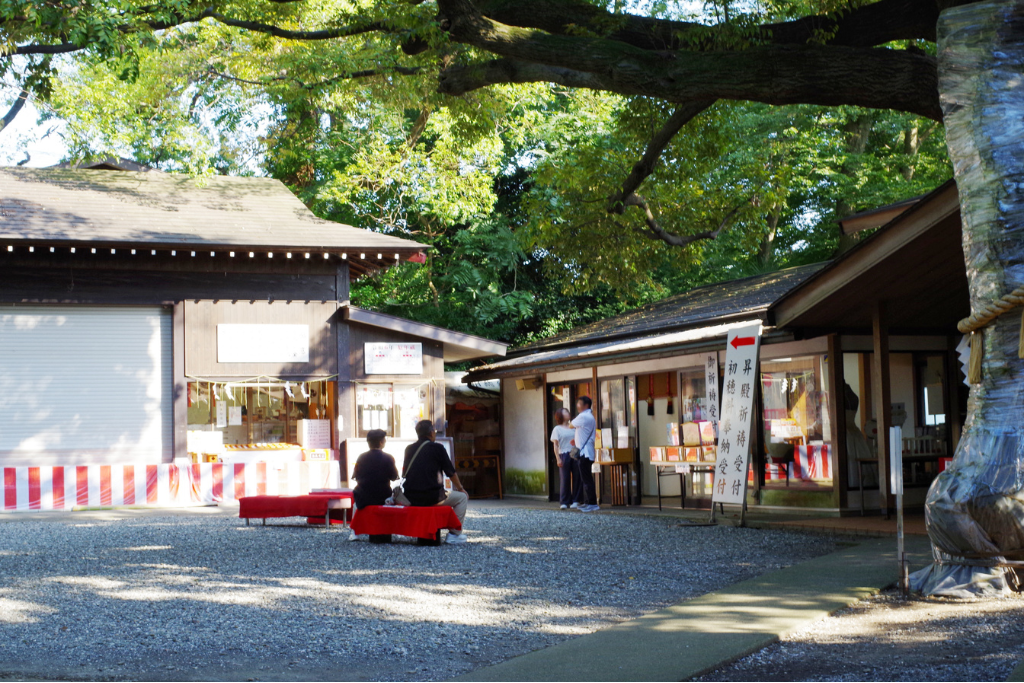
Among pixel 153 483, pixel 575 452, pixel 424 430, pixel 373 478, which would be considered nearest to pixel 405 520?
pixel 373 478

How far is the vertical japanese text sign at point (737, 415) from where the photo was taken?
1242cm

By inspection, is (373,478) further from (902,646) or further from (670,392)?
(670,392)

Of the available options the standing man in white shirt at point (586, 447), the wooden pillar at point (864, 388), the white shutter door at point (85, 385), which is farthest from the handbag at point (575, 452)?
the white shutter door at point (85, 385)

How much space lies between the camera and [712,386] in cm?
1570

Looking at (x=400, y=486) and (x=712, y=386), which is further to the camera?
(x=712, y=386)

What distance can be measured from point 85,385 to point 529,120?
11.7 metres

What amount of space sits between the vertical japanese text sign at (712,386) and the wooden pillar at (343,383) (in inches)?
284

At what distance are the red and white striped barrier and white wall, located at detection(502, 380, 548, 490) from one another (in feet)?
13.1

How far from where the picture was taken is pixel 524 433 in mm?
20875

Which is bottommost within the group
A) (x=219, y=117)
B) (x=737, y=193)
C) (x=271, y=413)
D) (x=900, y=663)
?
(x=900, y=663)

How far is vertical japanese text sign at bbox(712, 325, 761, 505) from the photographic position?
12422mm

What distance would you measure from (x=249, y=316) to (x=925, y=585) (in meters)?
14.4

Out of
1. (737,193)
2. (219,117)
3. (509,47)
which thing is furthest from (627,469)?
(219,117)

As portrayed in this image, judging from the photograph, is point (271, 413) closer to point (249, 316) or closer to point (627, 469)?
point (249, 316)
